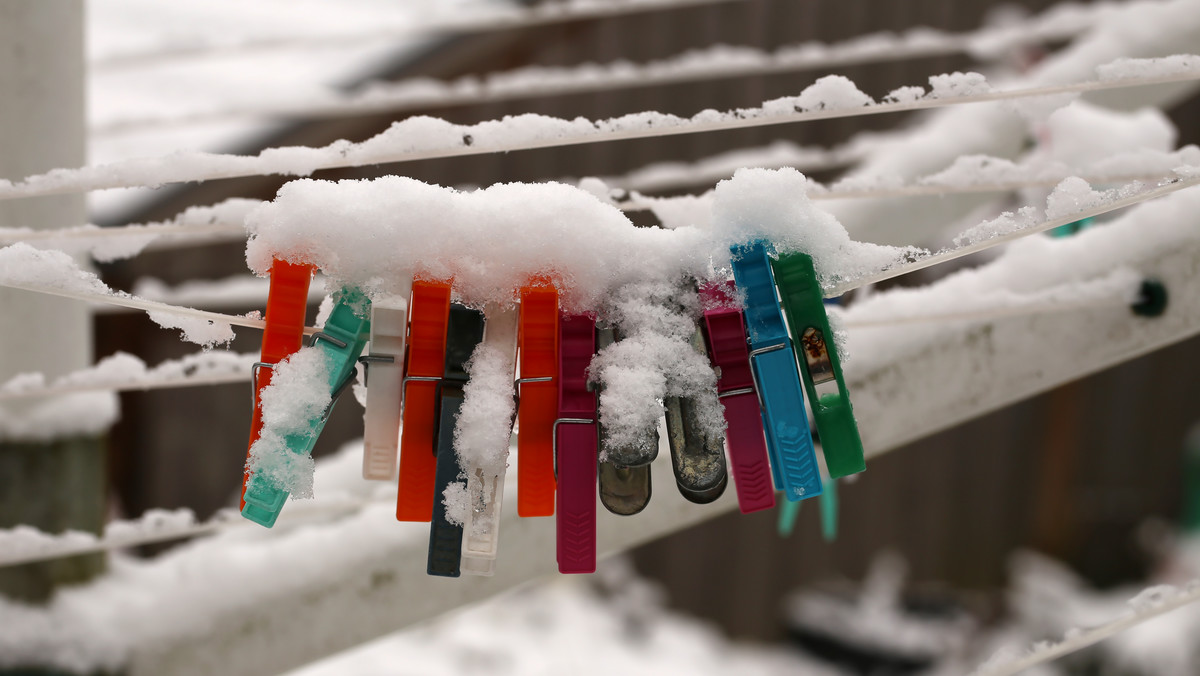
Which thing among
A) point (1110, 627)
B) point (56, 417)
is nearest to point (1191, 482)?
point (1110, 627)

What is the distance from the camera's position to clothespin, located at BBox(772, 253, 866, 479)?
432mm

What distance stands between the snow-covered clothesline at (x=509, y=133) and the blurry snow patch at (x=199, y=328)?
0.11m

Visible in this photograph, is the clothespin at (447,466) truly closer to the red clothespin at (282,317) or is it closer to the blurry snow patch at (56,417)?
the red clothespin at (282,317)

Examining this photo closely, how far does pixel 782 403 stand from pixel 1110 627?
0.39 meters

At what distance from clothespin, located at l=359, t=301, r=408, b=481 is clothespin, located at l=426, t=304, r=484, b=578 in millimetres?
27

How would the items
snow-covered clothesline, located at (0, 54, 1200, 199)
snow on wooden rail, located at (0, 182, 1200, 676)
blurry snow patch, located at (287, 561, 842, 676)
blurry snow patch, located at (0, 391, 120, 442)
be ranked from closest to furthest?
snow-covered clothesline, located at (0, 54, 1200, 199), snow on wooden rail, located at (0, 182, 1200, 676), blurry snow patch, located at (0, 391, 120, 442), blurry snow patch, located at (287, 561, 842, 676)

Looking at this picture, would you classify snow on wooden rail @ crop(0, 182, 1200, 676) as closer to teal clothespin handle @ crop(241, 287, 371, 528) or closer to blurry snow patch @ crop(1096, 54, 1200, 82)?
blurry snow patch @ crop(1096, 54, 1200, 82)

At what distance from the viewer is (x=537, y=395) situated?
445 mm

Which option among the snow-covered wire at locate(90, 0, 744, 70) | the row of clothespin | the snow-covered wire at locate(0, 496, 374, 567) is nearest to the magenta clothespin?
the row of clothespin

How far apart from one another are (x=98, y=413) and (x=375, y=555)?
0.39 m

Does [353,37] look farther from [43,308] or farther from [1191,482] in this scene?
[1191,482]

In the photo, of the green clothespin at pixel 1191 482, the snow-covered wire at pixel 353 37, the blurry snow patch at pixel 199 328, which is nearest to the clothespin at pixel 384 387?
the blurry snow patch at pixel 199 328

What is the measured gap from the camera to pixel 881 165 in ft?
3.66

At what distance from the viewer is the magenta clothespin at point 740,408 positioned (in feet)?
1.43
